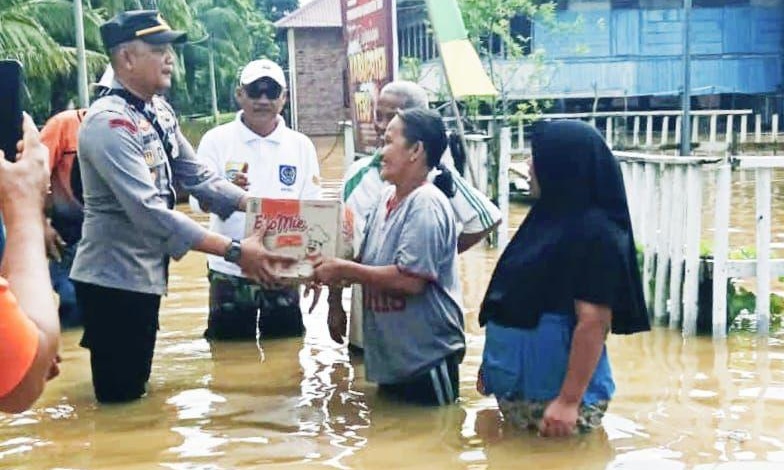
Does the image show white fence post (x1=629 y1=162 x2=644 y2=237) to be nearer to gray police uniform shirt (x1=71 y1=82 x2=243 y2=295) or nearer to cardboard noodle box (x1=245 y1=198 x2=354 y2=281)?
cardboard noodle box (x1=245 y1=198 x2=354 y2=281)

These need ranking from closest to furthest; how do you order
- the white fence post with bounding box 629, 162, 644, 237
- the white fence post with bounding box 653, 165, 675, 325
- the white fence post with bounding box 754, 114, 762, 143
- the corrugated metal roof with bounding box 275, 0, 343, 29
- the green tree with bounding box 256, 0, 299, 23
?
1. the white fence post with bounding box 653, 165, 675, 325
2. the white fence post with bounding box 629, 162, 644, 237
3. the white fence post with bounding box 754, 114, 762, 143
4. the corrugated metal roof with bounding box 275, 0, 343, 29
5. the green tree with bounding box 256, 0, 299, 23

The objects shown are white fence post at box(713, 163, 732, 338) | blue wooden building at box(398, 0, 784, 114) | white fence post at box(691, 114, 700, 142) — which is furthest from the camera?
blue wooden building at box(398, 0, 784, 114)

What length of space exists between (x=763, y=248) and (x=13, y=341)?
19.1 ft

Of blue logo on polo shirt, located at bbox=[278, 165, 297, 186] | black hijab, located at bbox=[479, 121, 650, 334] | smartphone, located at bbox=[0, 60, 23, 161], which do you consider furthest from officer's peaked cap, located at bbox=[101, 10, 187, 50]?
smartphone, located at bbox=[0, 60, 23, 161]

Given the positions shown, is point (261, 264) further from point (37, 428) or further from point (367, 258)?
point (37, 428)

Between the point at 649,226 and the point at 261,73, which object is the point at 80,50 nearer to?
the point at 261,73

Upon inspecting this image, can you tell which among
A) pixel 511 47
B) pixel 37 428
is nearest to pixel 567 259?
pixel 37 428

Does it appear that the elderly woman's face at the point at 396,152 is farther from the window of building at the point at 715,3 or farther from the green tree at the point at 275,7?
the green tree at the point at 275,7

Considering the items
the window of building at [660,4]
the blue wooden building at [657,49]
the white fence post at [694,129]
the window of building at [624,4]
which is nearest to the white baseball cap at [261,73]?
the blue wooden building at [657,49]

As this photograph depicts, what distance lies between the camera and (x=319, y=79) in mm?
46406

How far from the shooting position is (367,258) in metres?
5.40

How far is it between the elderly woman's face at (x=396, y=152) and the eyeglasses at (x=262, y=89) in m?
1.66

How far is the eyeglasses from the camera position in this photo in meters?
6.60

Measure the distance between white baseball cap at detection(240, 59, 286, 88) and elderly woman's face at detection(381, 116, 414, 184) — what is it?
5.29 feet
